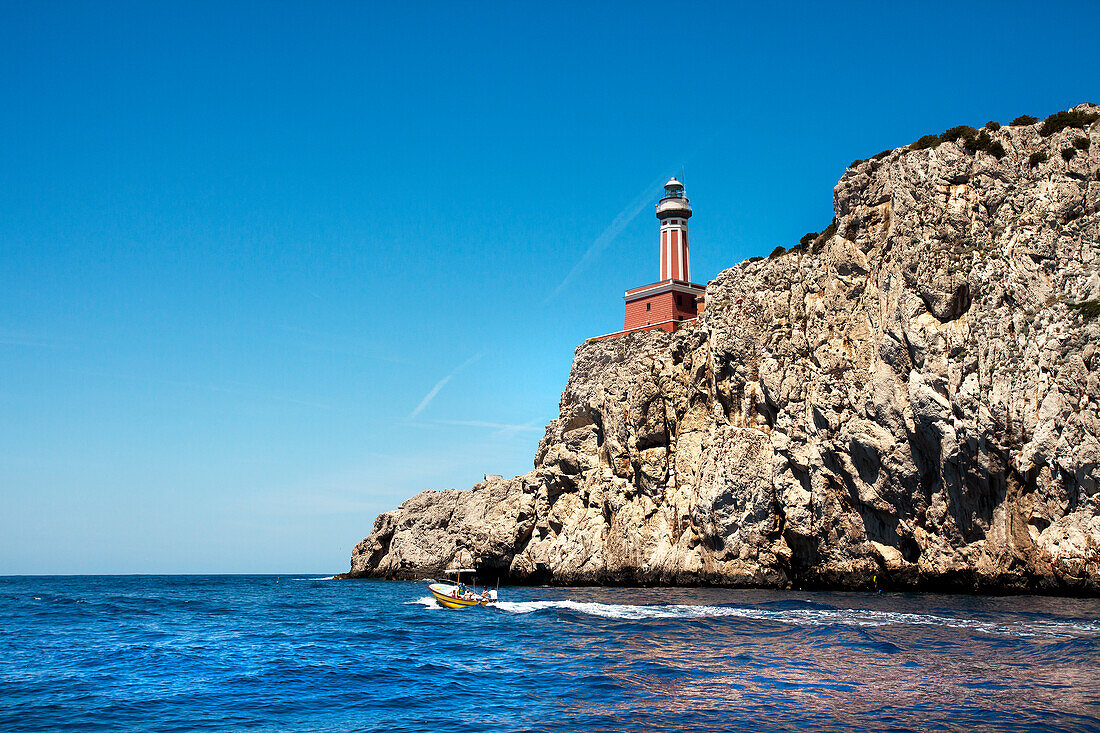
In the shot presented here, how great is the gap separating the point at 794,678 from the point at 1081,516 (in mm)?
27099

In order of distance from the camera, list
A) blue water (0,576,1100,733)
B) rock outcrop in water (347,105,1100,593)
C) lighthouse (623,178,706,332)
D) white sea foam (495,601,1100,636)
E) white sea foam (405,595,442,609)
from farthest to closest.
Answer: lighthouse (623,178,706,332)
white sea foam (405,595,442,609)
rock outcrop in water (347,105,1100,593)
white sea foam (495,601,1100,636)
blue water (0,576,1100,733)

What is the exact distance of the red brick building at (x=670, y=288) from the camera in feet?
276

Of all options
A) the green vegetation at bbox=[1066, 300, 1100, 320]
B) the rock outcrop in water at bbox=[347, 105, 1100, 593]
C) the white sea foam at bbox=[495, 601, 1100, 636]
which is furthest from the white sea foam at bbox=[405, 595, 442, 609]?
the green vegetation at bbox=[1066, 300, 1100, 320]

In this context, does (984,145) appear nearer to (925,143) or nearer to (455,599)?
(925,143)

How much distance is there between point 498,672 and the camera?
28969mm

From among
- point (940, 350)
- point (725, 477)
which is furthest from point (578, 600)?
point (940, 350)

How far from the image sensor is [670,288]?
8388 cm

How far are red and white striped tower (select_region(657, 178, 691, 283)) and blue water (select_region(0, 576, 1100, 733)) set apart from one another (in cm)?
4398

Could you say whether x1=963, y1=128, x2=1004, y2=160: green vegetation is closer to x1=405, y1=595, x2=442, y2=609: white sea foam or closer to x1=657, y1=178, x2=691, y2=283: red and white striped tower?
x1=657, y1=178, x2=691, y2=283: red and white striped tower

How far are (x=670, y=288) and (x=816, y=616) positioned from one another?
4775cm

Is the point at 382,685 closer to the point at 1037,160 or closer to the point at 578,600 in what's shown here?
the point at 578,600

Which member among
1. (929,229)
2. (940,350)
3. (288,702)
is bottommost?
(288,702)

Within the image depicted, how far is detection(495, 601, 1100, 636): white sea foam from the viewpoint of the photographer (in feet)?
106

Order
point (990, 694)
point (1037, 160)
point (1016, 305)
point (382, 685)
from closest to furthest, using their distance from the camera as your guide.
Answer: point (990, 694) → point (382, 685) → point (1016, 305) → point (1037, 160)
